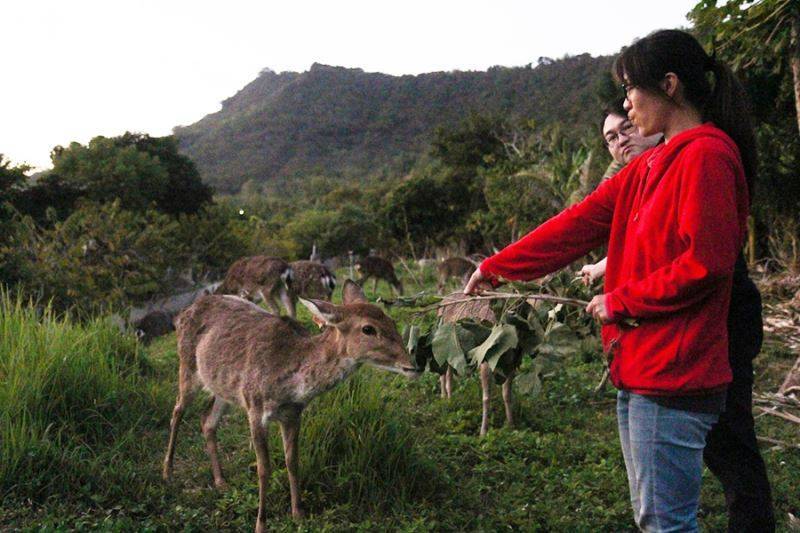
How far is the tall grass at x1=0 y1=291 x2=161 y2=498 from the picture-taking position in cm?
399

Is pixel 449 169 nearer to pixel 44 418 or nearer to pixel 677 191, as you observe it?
pixel 44 418

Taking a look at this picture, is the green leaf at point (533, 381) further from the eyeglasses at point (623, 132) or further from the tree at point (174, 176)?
the tree at point (174, 176)

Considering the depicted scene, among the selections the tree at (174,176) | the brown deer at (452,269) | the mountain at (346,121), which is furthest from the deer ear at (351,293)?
the mountain at (346,121)

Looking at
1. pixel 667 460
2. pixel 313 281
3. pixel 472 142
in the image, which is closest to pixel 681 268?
pixel 667 460

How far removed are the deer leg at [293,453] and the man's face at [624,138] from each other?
2.50 meters

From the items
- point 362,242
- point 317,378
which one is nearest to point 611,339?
point 317,378

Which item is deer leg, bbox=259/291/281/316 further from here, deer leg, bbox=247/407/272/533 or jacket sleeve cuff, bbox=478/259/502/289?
jacket sleeve cuff, bbox=478/259/502/289

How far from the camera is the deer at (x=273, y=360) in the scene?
3666mm

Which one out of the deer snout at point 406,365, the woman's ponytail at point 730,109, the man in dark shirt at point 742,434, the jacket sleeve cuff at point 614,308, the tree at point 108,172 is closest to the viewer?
the jacket sleeve cuff at point 614,308

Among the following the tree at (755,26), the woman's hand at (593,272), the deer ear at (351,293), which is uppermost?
the tree at (755,26)

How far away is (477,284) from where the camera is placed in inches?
113

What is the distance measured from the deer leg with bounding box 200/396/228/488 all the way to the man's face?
303 cm

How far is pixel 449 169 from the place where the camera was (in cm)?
2925

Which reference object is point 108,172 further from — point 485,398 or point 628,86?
point 628,86
